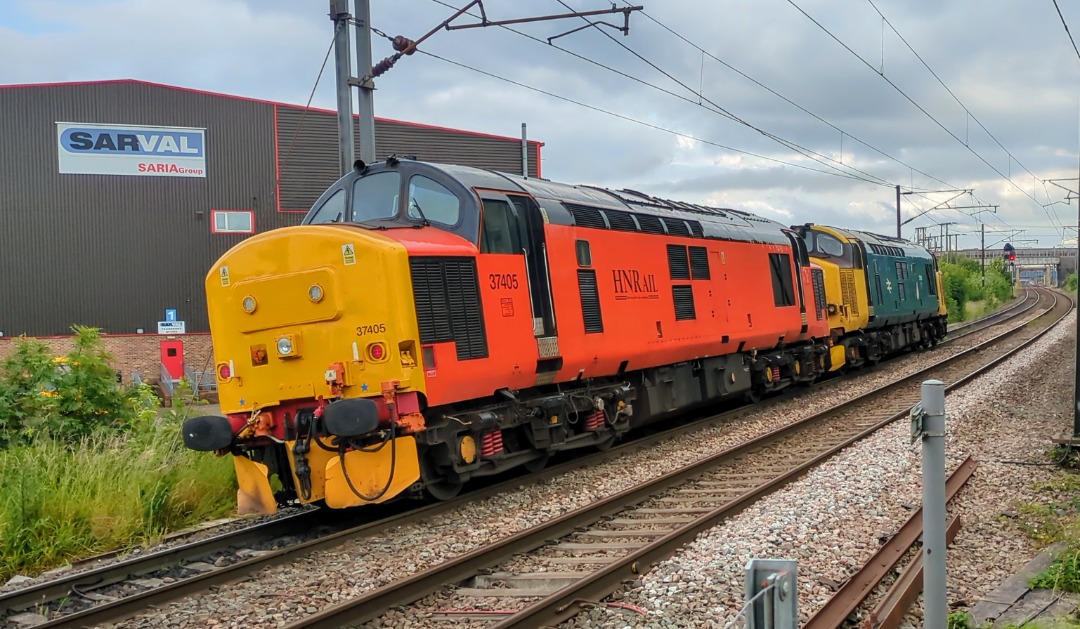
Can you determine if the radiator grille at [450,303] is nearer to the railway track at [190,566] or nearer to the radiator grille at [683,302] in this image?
the railway track at [190,566]

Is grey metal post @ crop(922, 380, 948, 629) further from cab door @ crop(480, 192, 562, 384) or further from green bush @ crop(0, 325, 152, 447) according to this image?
green bush @ crop(0, 325, 152, 447)

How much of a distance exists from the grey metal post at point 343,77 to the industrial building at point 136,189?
17195mm

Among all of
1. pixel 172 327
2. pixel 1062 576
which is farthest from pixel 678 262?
pixel 172 327

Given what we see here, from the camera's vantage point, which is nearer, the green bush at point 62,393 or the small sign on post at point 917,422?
the small sign on post at point 917,422

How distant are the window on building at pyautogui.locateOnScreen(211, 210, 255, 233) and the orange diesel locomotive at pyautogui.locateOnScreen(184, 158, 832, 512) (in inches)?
769

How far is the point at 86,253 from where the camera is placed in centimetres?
2722

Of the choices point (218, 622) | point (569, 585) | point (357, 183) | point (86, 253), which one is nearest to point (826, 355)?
point (357, 183)

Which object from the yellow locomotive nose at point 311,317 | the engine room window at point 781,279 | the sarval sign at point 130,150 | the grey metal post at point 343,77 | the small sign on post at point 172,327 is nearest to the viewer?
the yellow locomotive nose at point 311,317

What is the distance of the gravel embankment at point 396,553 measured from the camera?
6039mm

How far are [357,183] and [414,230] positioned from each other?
1396mm

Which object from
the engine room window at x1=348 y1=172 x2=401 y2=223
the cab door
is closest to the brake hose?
the cab door

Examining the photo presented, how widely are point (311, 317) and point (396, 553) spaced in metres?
2.21

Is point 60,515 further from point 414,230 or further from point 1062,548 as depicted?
point 1062,548

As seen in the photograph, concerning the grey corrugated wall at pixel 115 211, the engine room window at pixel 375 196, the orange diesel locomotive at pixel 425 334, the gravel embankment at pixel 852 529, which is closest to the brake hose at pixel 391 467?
the orange diesel locomotive at pixel 425 334
